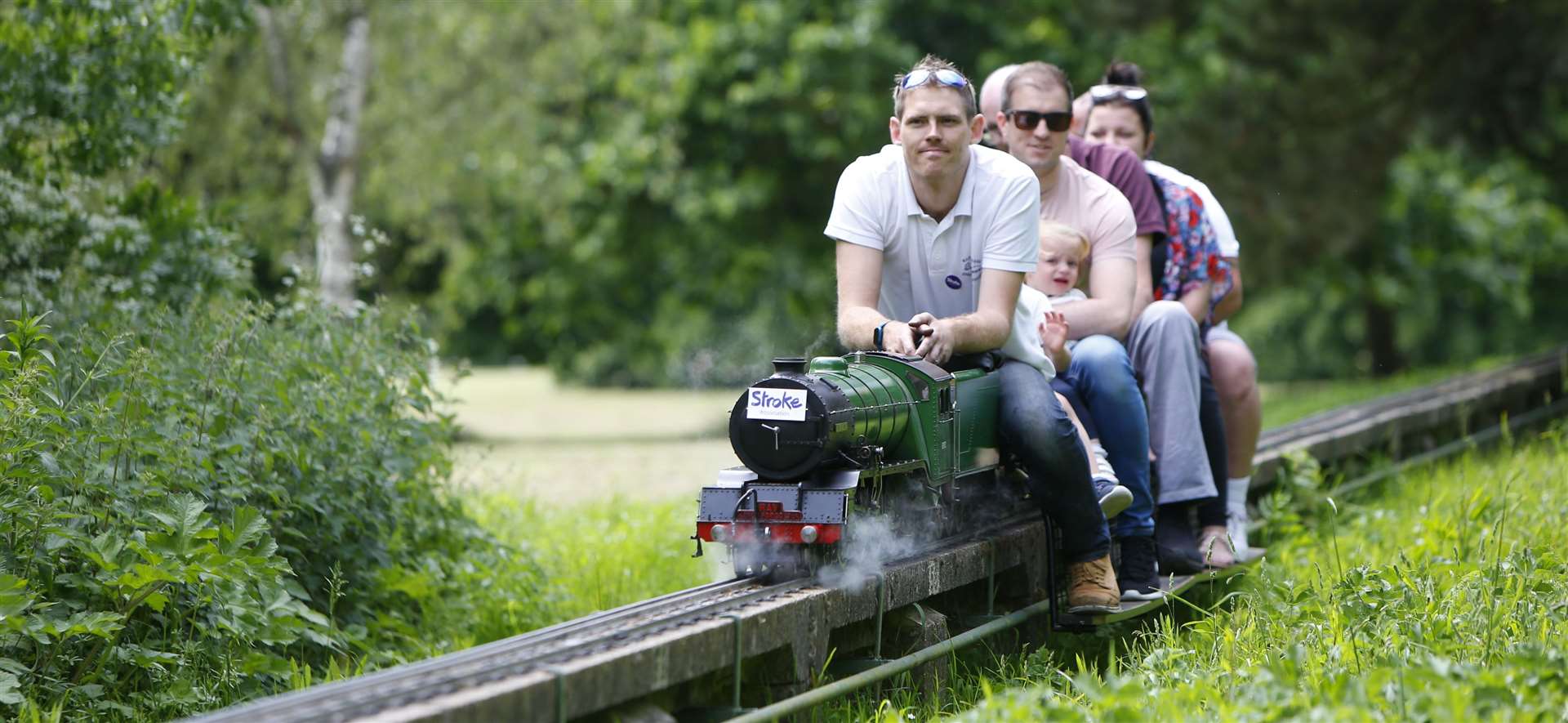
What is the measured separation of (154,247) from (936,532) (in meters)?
3.94

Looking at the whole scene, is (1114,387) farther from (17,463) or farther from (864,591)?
(17,463)

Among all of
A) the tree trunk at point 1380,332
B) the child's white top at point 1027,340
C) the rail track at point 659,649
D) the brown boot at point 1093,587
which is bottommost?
the tree trunk at point 1380,332

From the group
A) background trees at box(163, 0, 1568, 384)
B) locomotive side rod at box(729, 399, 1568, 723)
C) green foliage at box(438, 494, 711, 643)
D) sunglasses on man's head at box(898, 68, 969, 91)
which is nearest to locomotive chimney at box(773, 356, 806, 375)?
locomotive side rod at box(729, 399, 1568, 723)

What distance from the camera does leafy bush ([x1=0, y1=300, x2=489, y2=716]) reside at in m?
4.90

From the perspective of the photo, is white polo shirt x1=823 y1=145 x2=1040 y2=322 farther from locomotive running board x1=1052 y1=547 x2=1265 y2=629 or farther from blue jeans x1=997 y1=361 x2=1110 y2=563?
locomotive running board x1=1052 y1=547 x2=1265 y2=629

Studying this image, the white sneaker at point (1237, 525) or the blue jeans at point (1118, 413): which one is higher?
the blue jeans at point (1118, 413)

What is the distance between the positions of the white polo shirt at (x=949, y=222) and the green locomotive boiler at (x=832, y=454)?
0.37 m

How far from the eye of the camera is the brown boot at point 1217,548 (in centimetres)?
636

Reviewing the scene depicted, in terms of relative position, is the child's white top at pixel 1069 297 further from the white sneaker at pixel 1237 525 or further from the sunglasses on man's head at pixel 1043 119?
the white sneaker at pixel 1237 525

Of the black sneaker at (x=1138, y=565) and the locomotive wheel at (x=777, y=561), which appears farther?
the black sneaker at (x=1138, y=565)

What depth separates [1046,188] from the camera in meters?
6.37

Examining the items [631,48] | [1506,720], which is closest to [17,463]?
[1506,720]

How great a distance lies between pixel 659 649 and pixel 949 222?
6.78 ft

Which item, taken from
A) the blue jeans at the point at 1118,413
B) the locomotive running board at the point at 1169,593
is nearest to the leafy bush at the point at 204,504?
the locomotive running board at the point at 1169,593
